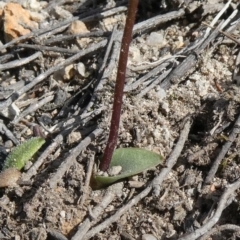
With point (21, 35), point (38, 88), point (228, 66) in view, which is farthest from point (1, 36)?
point (228, 66)

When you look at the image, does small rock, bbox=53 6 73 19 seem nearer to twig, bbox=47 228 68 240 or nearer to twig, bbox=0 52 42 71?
twig, bbox=0 52 42 71

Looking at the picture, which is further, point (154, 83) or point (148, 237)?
point (154, 83)

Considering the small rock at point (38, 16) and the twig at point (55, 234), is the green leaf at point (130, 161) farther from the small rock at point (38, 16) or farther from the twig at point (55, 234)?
the small rock at point (38, 16)

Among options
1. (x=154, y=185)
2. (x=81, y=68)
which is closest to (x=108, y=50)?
(x=81, y=68)

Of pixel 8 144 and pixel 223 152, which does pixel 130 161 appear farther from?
pixel 8 144

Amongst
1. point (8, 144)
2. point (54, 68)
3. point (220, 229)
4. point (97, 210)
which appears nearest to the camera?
point (220, 229)

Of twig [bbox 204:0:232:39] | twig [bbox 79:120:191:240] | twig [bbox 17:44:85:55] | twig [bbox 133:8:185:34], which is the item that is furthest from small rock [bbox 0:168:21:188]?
twig [bbox 204:0:232:39]

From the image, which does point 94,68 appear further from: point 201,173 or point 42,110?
point 201,173
